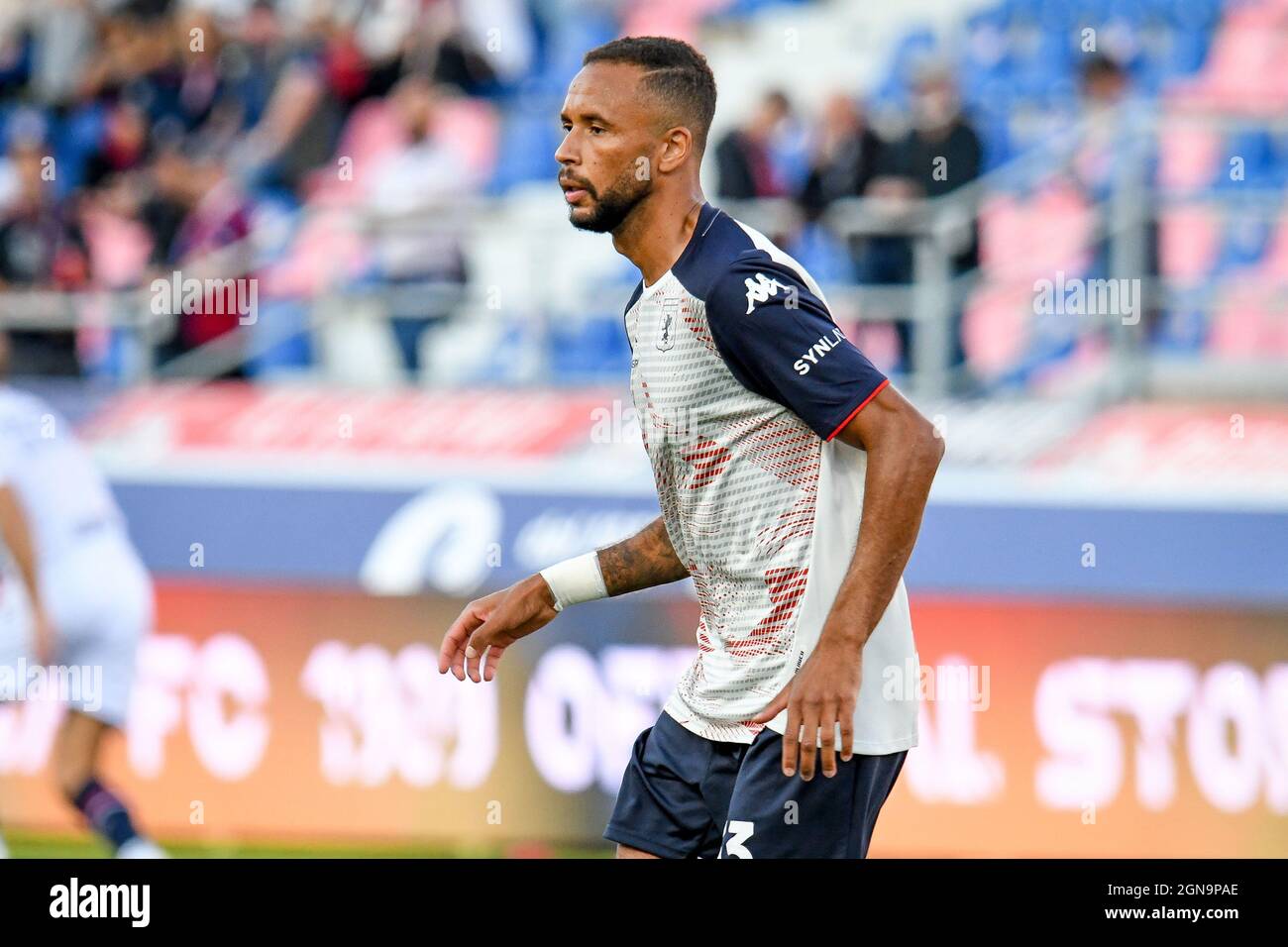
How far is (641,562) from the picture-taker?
394 centimetres

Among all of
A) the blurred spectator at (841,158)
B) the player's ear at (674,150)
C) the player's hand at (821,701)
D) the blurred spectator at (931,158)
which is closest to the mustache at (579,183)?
the player's ear at (674,150)

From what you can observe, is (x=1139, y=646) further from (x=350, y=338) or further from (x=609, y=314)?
(x=350, y=338)

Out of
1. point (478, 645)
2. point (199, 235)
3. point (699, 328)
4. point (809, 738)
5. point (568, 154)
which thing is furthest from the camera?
point (199, 235)

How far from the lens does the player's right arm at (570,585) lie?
12.7ft

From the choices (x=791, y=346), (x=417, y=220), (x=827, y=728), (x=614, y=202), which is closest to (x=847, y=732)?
(x=827, y=728)

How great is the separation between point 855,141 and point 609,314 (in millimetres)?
1419

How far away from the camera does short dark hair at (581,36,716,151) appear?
3.64 meters

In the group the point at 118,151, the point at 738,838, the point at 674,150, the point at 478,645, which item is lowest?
the point at 738,838

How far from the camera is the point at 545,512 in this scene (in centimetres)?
767

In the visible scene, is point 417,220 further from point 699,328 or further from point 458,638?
point 699,328

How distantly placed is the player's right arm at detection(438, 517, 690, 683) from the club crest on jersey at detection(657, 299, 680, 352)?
0.49 meters

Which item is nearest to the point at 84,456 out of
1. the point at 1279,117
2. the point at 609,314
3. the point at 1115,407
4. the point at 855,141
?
the point at 609,314

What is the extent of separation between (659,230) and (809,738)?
3.32 feet

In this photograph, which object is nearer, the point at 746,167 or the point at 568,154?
the point at 568,154
